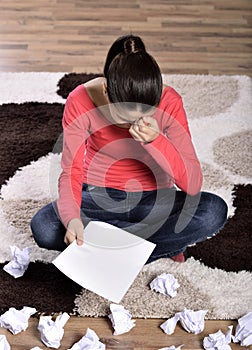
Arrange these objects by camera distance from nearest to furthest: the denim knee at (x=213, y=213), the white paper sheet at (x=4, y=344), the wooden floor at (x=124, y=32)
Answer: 1. the white paper sheet at (x=4, y=344)
2. the denim knee at (x=213, y=213)
3. the wooden floor at (x=124, y=32)

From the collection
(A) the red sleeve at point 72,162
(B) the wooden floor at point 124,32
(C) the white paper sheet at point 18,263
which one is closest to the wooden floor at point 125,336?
(C) the white paper sheet at point 18,263

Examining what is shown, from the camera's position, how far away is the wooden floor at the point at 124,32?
252cm

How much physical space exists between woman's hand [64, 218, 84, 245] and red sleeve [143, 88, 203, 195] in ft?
0.76

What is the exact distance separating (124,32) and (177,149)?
129 cm

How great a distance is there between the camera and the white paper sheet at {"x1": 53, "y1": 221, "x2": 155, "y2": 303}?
1.51 m

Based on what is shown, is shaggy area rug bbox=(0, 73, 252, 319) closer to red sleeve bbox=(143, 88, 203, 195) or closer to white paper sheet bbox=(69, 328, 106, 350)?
white paper sheet bbox=(69, 328, 106, 350)

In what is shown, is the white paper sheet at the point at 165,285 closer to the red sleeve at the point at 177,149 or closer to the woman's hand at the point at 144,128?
the red sleeve at the point at 177,149

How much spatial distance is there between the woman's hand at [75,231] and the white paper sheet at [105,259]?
2 cm

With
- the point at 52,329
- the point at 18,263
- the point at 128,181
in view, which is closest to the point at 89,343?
the point at 52,329

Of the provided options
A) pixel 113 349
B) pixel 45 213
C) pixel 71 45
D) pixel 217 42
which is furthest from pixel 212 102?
pixel 113 349

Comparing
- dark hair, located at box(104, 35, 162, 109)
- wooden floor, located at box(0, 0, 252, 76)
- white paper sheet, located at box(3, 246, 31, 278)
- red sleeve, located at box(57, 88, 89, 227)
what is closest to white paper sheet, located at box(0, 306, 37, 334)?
white paper sheet, located at box(3, 246, 31, 278)

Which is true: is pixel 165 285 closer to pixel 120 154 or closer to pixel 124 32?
pixel 120 154

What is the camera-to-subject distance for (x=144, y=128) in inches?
55.0

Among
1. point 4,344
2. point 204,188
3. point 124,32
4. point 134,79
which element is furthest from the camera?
point 124,32
